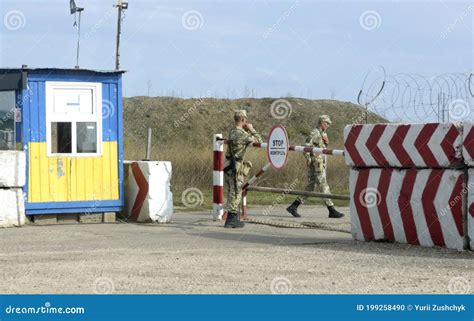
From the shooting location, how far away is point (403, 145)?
1327 cm

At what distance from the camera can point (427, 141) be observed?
12.9 metres

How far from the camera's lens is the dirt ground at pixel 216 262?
32.1ft

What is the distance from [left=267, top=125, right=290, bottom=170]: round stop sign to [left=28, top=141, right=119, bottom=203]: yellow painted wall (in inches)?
109

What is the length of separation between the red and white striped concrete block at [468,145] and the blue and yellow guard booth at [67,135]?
7161mm

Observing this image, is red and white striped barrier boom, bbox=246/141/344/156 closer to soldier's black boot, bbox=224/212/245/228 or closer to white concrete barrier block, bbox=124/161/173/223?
soldier's black boot, bbox=224/212/245/228

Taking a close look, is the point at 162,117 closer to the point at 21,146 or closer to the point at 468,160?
the point at 21,146

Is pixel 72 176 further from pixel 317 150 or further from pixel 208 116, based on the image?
pixel 208 116

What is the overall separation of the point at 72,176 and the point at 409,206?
648cm

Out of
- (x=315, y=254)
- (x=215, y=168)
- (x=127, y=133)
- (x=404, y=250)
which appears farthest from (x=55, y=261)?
(x=127, y=133)

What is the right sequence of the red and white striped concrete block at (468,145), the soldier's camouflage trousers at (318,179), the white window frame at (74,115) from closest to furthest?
the red and white striped concrete block at (468,145), the white window frame at (74,115), the soldier's camouflage trousers at (318,179)

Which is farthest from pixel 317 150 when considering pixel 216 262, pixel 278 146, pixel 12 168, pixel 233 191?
pixel 12 168

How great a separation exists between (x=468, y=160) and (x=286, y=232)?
4.12m

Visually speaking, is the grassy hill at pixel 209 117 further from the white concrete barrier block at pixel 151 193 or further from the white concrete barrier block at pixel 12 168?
the white concrete barrier block at pixel 12 168

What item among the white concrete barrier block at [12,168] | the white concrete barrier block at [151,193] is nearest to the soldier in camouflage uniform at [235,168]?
the white concrete barrier block at [151,193]
